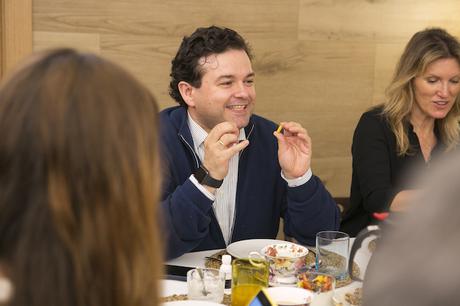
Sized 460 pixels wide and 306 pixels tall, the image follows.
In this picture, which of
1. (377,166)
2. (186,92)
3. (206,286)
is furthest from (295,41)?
(206,286)

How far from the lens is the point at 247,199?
218 centimetres

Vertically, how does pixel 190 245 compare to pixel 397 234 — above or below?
below

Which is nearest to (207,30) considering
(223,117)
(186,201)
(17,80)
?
(223,117)

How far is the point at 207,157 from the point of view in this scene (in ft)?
6.37

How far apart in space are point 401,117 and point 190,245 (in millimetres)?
1181

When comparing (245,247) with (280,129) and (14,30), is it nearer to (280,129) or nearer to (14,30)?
(280,129)

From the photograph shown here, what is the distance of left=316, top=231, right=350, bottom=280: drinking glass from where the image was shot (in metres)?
1.69

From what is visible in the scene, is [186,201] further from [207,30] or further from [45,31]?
[45,31]

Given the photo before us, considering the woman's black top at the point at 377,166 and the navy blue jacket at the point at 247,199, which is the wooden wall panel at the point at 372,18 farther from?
the navy blue jacket at the point at 247,199

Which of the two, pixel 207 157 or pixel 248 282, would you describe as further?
pixel 207 157

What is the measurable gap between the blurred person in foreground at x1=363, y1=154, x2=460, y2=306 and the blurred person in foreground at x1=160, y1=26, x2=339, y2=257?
1.35 metres

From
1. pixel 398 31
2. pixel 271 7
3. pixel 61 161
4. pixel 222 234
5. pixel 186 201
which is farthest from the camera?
pixel 398 31

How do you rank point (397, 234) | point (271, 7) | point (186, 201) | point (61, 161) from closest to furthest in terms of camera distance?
1. point (397, 234)
2. point (61, 161)
3. point (186, 201)
4. point (271, 7)

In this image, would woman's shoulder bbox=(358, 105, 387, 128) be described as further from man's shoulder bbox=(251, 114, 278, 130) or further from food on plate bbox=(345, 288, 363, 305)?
food on plate bbox=(345, 288, 363, 305)
